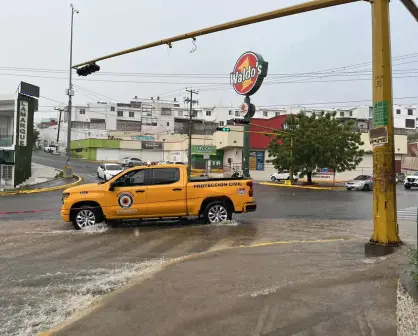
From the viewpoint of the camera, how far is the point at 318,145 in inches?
1433

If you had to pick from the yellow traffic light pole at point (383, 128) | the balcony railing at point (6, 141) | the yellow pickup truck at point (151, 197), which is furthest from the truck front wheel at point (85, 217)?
the balcony railing at point (6, 141)

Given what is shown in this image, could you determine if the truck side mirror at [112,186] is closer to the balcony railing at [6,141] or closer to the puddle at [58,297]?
the puddle at [58,297]

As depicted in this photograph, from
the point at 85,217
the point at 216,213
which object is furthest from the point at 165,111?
the point at 85,217

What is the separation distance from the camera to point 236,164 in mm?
52438

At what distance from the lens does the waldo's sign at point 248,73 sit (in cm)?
3591

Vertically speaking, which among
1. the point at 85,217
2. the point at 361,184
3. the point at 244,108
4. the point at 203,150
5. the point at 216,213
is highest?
the point at 244,108

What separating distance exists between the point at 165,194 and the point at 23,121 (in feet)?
75.7

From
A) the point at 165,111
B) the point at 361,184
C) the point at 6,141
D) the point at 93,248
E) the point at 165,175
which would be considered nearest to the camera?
the point at 93,248

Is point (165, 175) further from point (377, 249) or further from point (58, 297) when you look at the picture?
point (58, 297)

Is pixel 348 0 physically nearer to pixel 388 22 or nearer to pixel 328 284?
pixel 388 22

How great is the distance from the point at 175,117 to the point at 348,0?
282 feet

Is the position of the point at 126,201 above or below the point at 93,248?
above

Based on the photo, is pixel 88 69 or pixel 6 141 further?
pixel 6 141

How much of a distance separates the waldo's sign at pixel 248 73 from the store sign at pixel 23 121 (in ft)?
59.7
